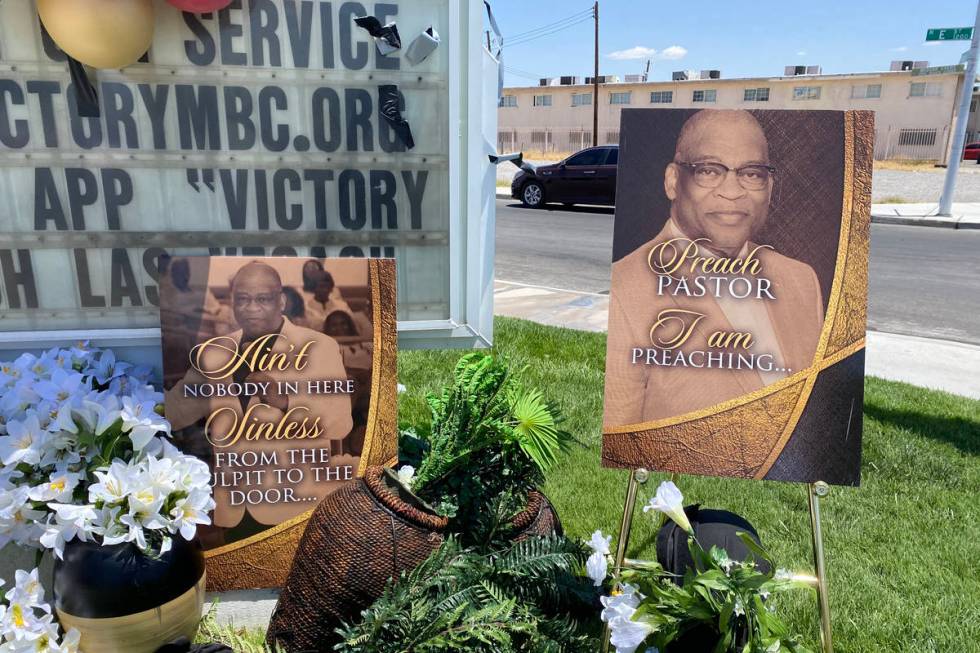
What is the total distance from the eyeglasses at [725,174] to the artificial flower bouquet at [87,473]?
1.78 meters

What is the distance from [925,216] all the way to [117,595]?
698 inches

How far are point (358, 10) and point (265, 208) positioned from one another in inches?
31.8

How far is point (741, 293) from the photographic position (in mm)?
2135

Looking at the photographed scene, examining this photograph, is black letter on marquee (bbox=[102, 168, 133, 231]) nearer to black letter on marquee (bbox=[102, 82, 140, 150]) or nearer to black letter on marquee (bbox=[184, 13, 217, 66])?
black letter on marquee (bbox=[102, 82, 140, 150])

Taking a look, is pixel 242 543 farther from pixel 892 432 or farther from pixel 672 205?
pixel 892 432

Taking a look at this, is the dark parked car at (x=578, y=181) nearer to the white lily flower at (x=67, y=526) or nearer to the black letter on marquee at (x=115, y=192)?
the black letter on marquee at (x=115, y=192)

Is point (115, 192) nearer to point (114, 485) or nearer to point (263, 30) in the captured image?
point (263, 30)

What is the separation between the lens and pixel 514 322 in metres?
6.10

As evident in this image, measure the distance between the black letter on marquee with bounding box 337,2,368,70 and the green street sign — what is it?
46.6ft

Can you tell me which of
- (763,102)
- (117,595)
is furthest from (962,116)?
(763,102)

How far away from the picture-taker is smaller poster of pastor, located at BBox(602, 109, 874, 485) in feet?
6.84

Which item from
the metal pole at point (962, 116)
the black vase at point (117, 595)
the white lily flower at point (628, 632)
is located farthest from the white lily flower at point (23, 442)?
the metal pole at point (962, 116)

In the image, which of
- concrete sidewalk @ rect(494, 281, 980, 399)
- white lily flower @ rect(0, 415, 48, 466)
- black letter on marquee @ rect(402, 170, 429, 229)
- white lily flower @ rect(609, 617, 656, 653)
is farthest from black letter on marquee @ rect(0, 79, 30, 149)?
concrete sidewalk @ rect(494, 281, 980, 399)

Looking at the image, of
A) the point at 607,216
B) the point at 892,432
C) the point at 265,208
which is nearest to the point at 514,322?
the point at 892,432
